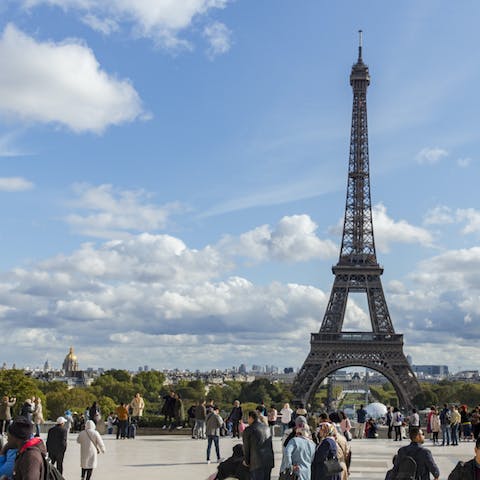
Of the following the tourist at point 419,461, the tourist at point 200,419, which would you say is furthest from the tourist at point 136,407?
the tourist at point 419,461

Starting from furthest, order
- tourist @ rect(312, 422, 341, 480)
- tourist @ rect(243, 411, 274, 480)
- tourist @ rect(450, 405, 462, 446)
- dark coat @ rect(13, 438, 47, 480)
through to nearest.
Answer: tourist @ rect(450, 405, 462, 446) < tourist @ rect(243, 411, 274, 480) < tourist @ rect(312, 422, 341, 480) < dark coat @ rect(13, 438, 47, 480)

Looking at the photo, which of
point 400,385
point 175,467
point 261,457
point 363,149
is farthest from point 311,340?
point 261,457

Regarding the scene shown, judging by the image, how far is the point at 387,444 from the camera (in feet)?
104

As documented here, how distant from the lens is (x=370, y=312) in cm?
8369

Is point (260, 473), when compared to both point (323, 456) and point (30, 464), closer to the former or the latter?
point (323, 456)

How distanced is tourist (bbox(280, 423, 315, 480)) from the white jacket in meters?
4.89

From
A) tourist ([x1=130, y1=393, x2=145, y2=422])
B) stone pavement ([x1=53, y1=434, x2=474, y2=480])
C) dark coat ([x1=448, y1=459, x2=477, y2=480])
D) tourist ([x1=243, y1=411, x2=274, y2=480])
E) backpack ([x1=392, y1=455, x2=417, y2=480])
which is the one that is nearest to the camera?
dark coat ([x1=448, y1=459, x2=477, y2=480])

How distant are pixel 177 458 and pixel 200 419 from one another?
735cm

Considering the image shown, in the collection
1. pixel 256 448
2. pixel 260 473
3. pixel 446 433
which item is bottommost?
→ pixel 260 473

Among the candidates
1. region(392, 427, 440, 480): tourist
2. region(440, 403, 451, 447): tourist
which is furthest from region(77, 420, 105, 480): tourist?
region(440, 403, 451, 447): tourist

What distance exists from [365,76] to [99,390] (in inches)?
3114

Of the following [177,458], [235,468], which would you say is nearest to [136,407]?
[177,458]

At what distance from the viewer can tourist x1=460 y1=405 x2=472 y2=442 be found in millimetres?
33562

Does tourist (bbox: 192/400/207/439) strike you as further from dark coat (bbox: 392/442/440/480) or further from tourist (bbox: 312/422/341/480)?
dark coat (bbox: 392/442/440/480)
